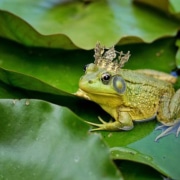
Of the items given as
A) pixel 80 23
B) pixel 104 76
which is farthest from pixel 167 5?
pixel 104 76

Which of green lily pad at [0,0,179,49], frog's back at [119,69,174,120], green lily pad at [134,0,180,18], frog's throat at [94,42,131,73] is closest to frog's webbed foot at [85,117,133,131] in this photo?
frog's back at [119,69,174,120]

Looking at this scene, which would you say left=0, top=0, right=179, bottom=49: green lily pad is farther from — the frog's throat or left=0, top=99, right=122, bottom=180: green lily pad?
left=0, top=99, right=122, bottom=180: green lily pad

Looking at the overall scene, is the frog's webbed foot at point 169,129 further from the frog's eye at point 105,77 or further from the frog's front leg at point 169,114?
the frog's eye at point 105,77

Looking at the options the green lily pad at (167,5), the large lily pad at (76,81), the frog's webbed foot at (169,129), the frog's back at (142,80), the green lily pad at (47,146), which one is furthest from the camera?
the green lily pad at (167,5)

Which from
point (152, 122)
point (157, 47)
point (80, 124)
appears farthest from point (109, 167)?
point (157, 47)

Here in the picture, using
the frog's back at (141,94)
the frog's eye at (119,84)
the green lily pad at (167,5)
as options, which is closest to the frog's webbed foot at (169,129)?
the frog's back at (141,94)

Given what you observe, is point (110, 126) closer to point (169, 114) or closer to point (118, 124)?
point (118, 124)

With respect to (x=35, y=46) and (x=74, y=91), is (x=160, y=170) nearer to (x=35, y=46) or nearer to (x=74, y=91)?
(x=74, y=91)
